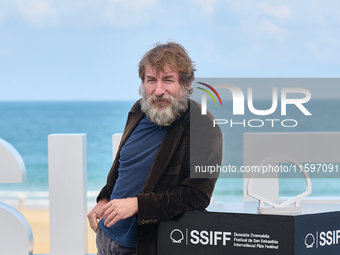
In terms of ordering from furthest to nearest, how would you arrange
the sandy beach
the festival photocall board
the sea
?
the sea
the sandy beach
the festival photocall board

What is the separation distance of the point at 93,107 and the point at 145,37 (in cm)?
483

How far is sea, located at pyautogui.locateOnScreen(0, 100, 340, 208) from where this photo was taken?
11.8 meters

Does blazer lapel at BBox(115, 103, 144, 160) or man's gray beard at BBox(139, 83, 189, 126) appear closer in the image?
man's gray beard at BBox(139, 83, 189, 126)

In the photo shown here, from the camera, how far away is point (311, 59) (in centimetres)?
2731

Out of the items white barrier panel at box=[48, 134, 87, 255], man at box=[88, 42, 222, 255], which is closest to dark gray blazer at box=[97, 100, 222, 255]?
man at box=[88, 42, 222, 255]

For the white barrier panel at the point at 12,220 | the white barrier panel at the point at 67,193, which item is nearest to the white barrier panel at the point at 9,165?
the white barrier panel at the point at 12,220

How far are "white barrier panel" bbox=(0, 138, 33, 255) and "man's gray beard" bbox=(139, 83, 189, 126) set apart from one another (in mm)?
1439

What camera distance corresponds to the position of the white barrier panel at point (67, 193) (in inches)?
135

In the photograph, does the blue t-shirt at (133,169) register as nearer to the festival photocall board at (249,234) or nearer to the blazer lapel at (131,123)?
the blazer lapel at (131,123)

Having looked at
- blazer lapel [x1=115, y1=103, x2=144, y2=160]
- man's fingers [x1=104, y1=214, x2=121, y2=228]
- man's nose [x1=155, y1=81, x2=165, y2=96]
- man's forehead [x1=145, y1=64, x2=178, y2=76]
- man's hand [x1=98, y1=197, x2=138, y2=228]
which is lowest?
man's fingers [x1=104, y1=214, x2=121, y2=228]

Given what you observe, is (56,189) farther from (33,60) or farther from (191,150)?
(33,60)

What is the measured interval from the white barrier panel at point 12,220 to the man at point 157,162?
4.01ft

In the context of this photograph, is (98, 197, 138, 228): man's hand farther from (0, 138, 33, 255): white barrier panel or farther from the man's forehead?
(0, 138, 33, 255): white barrier panel

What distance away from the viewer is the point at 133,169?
2092 mm
